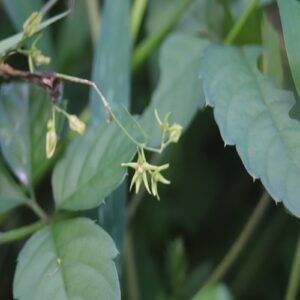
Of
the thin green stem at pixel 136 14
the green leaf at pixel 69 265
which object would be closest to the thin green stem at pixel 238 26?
the thin green stem at pixel 136 14

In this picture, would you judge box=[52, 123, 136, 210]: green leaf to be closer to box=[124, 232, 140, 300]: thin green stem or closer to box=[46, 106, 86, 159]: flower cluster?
box=[46, 106, 86, 159]: flower cluster

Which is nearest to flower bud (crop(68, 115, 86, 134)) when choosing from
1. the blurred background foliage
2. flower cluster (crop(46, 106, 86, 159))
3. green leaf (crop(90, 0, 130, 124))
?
flower cluster (crop(46, 106, 86, 159))

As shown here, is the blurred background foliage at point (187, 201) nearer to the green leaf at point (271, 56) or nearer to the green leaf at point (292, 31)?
the green leaf at point (271, 56)

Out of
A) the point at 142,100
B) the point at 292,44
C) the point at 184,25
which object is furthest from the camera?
the point at 142,100

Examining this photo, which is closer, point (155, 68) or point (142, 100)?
point (155, 68)

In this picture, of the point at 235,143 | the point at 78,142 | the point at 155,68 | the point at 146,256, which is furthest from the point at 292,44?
the point at 146,256

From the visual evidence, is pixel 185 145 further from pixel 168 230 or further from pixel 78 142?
pixel 78 142
